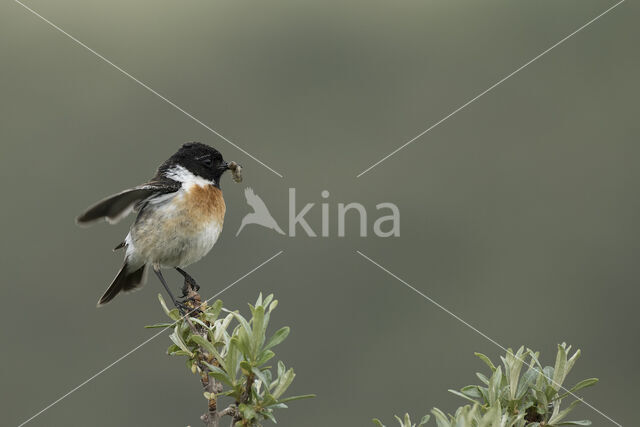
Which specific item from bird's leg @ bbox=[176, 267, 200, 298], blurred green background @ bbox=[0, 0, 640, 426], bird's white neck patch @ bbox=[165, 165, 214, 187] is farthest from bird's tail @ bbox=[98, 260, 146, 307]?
blurred green background @ bbox=[0, 0, 640, 426]

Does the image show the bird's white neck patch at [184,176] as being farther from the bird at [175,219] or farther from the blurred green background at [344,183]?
the blurred green background at [344,183]

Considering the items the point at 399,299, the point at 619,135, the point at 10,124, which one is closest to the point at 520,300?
the point at 399,299

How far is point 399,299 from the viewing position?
42.5 meters

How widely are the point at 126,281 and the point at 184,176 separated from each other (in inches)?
28.0

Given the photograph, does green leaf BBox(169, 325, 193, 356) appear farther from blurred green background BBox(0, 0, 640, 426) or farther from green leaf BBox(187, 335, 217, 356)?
blurred green background BBox(0, 0, 640, 426)

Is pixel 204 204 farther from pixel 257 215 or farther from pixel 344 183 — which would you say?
pixel 344 183

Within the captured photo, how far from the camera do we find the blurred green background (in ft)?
118

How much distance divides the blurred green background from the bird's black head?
60.4ft

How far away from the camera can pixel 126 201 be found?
201 inches

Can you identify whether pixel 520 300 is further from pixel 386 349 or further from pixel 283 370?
pixel 283 370

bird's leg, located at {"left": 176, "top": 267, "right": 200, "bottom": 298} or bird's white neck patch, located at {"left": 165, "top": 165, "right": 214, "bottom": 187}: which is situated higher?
bird's white neck patch, located at {"left": 165, "top": 165, "right": 214, "bottom": 187}

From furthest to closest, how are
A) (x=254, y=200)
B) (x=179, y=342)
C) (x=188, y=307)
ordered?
1. (x=254, y=200)
2. (x=188, y=307)
3. (x=179, y=342)

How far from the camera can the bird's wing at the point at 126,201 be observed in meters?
4.70

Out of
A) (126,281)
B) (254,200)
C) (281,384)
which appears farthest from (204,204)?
(281,384)
